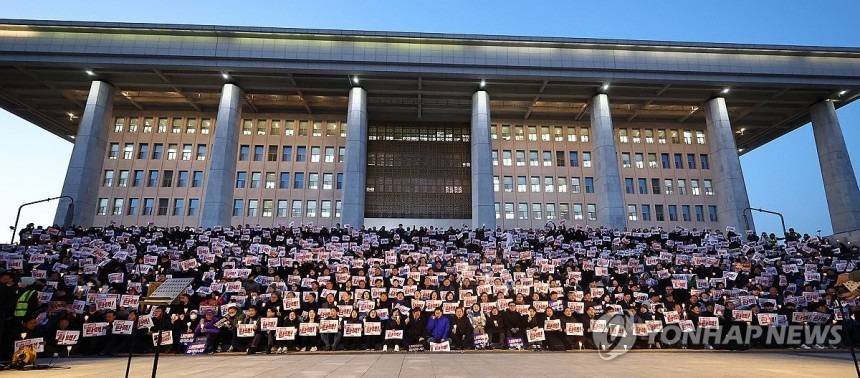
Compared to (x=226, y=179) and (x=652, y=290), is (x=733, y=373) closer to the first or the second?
(x=652, y=290)

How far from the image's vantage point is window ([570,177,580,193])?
151 feet

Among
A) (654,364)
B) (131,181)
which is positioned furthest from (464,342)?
(131,181)

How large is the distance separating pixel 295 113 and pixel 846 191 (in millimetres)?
47941

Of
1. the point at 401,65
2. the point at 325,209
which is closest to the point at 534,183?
the point at 401,65

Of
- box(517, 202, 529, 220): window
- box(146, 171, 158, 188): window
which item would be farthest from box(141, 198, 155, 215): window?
box(517, 202, 529, 220): window

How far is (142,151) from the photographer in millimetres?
44156

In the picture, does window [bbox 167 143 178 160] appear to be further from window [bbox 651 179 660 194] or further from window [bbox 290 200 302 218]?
window [bbox 651 179 660 194]

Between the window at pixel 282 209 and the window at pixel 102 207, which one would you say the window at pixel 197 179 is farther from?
the window at pixel 282 209

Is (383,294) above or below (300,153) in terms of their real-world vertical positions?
below

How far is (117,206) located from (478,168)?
34.1m

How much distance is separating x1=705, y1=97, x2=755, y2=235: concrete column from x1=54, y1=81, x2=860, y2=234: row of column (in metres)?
0.06

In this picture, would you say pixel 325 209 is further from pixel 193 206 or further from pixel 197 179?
pixel 197 179

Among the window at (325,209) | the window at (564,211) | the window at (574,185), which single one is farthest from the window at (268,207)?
the window at (574,185)

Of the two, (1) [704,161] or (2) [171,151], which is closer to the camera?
(2) [171,151]
